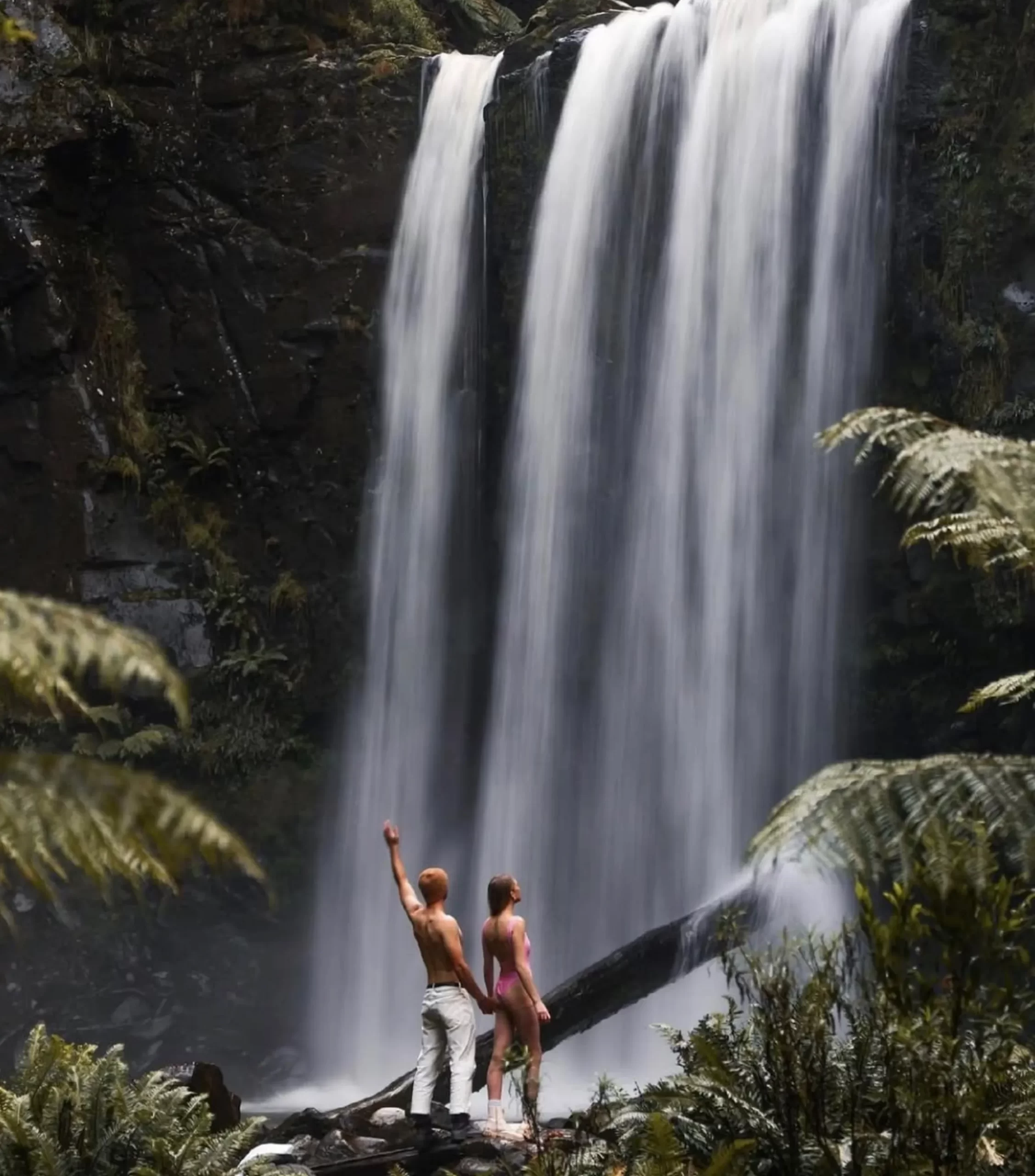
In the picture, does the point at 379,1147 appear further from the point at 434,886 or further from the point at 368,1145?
the point at 434,886

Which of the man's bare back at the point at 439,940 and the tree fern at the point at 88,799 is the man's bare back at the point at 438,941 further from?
the tree fern at the point at 88,799

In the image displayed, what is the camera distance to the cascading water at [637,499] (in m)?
11.8

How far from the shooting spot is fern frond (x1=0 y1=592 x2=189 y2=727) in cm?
333

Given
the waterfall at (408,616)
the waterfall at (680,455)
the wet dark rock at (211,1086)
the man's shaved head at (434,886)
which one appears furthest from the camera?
the waterfall at (408,616)

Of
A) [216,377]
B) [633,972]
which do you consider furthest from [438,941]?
[216,377]

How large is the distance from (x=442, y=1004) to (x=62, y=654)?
148 inches

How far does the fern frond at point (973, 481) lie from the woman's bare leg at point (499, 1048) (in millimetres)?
3307

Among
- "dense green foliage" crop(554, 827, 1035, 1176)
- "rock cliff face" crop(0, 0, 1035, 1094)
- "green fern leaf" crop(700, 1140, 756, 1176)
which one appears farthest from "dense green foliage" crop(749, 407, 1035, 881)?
"rock cliff face" crop(0, 0, 1035, 1094)

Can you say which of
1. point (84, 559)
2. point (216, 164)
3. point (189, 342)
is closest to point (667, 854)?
point (84, 559)

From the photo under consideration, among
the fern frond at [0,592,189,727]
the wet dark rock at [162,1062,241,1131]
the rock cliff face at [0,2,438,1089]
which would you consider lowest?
the wet dark rock at [162,1062,241,1131]

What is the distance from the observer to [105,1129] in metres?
4.89

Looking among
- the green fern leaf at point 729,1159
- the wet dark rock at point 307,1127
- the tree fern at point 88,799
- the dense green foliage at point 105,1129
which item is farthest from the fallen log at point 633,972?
the tree fern at point 88,799

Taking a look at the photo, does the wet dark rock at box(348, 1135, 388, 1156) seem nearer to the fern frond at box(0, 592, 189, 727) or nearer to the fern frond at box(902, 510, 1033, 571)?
the fern frond at box(0, 592, 189, 727)

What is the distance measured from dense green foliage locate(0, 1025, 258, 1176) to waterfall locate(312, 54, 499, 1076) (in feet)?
27.1
